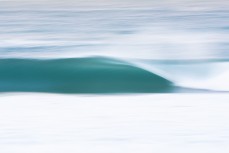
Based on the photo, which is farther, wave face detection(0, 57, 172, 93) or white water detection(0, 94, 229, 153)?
wave face detection(0, 57, 172, 93)

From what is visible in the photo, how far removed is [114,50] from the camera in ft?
7.57

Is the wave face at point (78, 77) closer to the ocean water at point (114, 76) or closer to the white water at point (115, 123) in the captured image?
the ocean water at point (114, 76)

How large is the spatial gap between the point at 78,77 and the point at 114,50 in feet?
0.93

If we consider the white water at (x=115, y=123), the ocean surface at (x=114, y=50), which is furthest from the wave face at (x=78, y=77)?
the white water at (x=115, y=123)

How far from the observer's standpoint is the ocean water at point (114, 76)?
4.70ft

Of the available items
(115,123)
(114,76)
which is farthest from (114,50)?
(115,123)

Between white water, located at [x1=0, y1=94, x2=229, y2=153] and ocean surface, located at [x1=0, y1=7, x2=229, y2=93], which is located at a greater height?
ocean surface, located at [x1=0, y1=7, x2=229, y2=93]

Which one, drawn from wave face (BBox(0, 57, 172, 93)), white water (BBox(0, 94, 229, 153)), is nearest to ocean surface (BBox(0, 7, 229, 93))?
wave face (BBox(0, 57, 172, 93))

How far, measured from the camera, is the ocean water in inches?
56.4

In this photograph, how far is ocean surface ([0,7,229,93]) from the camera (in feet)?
6.67

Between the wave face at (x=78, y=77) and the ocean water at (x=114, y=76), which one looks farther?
the wave face at (x=78, y=77)

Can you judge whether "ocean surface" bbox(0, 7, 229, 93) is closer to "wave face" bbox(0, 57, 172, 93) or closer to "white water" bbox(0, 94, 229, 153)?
"wave face" bbox(0, 57, 172, 93)

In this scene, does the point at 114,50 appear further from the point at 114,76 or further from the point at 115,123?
the point at 115,123

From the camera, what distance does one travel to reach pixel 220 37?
2.47 metres
